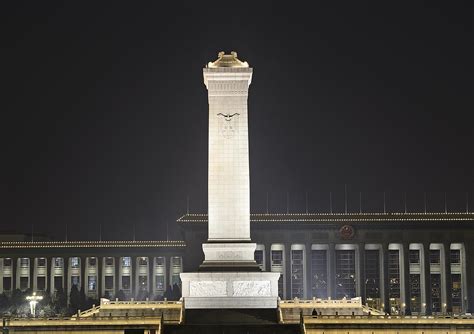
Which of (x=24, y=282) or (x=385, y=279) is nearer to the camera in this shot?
(x=385, y=279)

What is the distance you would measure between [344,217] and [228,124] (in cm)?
3760

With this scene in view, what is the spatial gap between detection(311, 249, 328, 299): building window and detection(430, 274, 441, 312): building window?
982cm

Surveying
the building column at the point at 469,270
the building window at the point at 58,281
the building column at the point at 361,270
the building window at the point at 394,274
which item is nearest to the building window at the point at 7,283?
the building window at the point at 58,281

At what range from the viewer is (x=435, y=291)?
3600 inches

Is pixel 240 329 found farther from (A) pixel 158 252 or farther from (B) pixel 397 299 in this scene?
(A) pixel 158 252

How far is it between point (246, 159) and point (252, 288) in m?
7.47

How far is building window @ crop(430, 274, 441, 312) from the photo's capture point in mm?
90062

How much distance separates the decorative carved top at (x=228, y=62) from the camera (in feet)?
183

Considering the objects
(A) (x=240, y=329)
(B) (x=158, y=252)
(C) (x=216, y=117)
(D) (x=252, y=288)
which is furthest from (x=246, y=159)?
(B) (x=158, y=252)

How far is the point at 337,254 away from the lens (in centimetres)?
9356

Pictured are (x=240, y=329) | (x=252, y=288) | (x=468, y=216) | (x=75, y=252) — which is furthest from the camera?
(x=75, y=252)

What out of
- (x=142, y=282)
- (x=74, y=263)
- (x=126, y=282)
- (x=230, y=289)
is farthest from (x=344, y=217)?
(x=230, y=289)

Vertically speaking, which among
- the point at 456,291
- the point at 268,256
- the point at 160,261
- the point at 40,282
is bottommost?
the point at 456,291

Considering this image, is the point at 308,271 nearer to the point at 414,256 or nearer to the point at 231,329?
the point at 414,256
